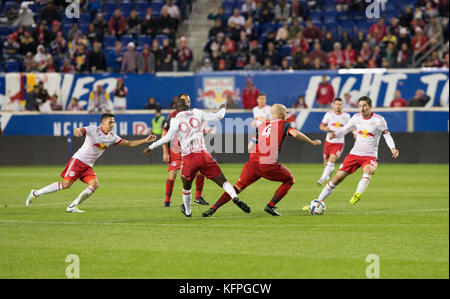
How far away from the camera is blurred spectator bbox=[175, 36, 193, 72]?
3070cm

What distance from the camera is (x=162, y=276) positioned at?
28.0ft

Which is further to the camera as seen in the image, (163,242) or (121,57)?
(121,57)

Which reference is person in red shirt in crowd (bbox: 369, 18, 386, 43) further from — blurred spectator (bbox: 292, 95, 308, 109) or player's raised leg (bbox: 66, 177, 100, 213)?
player's raised leg (bbox: 66, 177, 100, 213)

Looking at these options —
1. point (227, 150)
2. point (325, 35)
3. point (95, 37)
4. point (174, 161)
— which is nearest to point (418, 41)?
point (325, 35)

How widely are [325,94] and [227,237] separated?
18507mm

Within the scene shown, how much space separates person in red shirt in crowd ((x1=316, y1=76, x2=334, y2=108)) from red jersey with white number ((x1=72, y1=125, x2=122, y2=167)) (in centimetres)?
1519

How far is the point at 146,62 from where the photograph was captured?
3075 centimetres

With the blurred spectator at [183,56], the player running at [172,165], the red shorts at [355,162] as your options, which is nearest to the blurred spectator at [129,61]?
the blurred spectator at [183,56]

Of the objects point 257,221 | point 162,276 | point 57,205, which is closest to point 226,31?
point 57,205

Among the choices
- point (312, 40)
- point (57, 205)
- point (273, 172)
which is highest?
point (312, 40)

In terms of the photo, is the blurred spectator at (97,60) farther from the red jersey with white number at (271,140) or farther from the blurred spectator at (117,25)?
the red jersey with white number at (271,140)

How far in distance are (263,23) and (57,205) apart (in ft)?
59.8

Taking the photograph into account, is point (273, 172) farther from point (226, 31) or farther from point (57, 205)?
point (226, 31)

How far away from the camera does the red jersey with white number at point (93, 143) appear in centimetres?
1466
